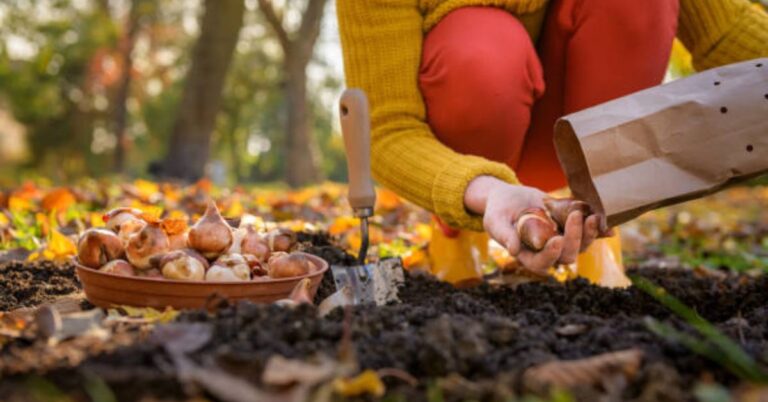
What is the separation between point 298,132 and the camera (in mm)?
12344

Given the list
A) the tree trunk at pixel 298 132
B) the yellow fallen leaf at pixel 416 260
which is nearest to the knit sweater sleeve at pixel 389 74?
the yellow fallen leaf at pixel 416 260

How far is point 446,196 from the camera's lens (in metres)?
1.88

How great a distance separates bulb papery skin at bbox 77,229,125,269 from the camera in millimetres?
1588

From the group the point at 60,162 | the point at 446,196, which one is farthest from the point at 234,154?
the point at 446,196

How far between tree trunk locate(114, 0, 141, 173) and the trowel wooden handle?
16543mm

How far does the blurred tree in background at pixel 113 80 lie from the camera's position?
1875 cm

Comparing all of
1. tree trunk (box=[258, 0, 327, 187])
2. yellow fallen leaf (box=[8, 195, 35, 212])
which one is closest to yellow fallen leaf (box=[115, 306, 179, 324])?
yellow fallen leaf (box=[8, 195, 35, 212])

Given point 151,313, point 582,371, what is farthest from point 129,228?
point 582,371

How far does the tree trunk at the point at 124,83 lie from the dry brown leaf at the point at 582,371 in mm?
17383

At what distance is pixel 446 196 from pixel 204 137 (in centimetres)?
844

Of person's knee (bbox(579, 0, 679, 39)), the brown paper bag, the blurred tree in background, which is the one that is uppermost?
person's knee (bbox(579, 0, 679, 39))

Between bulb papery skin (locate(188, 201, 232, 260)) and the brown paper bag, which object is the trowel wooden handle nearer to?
bulb papery skin (locate(188, 201, 232, 260))

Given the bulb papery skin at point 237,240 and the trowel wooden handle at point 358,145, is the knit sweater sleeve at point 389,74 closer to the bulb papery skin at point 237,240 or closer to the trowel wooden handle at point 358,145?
the trowel wooden handle at point 358,145

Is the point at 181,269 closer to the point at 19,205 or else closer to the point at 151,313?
the point at 151,313
